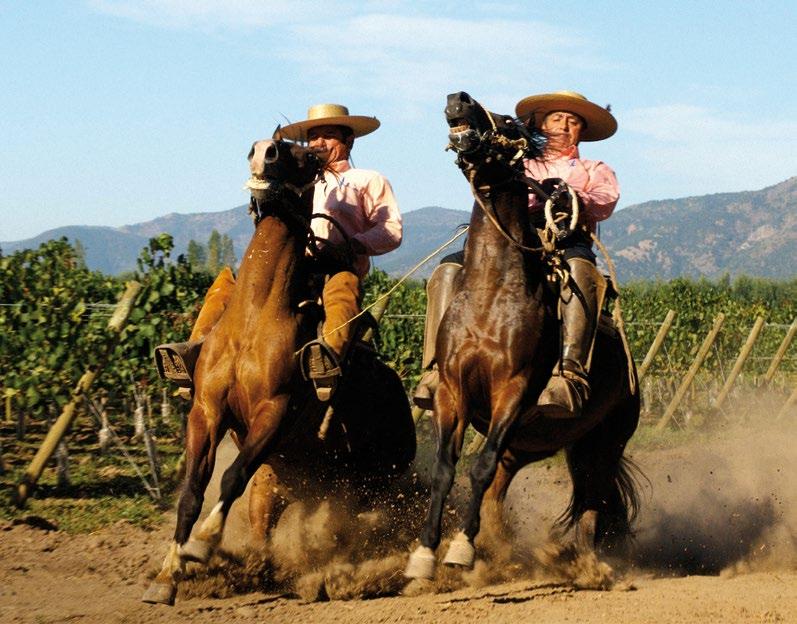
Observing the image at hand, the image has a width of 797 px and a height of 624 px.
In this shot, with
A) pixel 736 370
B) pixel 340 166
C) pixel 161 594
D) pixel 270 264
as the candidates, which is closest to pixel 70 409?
pixel 340 166

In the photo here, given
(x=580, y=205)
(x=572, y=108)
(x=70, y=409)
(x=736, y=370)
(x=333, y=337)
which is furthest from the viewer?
(x=736, y=370)

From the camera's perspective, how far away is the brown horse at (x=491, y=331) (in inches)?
267

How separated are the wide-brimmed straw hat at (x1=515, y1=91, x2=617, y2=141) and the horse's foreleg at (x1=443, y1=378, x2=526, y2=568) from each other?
2.10m

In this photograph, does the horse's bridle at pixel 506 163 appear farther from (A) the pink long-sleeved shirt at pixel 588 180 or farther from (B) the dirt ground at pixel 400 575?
(B) the dirt ground at pixel 400 575

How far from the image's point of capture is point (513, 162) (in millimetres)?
7141

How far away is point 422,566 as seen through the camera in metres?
6.50

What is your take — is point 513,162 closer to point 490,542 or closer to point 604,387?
point 604,387

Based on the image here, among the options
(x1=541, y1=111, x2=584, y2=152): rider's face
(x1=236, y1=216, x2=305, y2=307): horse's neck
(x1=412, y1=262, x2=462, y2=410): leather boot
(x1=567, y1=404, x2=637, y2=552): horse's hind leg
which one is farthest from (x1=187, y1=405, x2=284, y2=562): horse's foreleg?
(x1=541, y1=111, x2=584, y2=152): rider's face

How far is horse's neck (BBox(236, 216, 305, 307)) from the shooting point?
697 centimetres

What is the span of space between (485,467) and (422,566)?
0.66 metres

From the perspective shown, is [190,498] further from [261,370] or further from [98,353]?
[98,353]

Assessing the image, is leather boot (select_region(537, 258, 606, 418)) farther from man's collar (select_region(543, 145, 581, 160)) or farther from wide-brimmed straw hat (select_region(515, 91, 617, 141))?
wide-brimmed straw hat (select_region(515, 91, 617, 141))

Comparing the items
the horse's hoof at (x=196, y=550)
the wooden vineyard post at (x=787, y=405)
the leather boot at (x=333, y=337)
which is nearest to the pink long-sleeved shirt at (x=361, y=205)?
the leather boot at (x=333, y=337)

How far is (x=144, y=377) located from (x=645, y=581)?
509 centimetres
